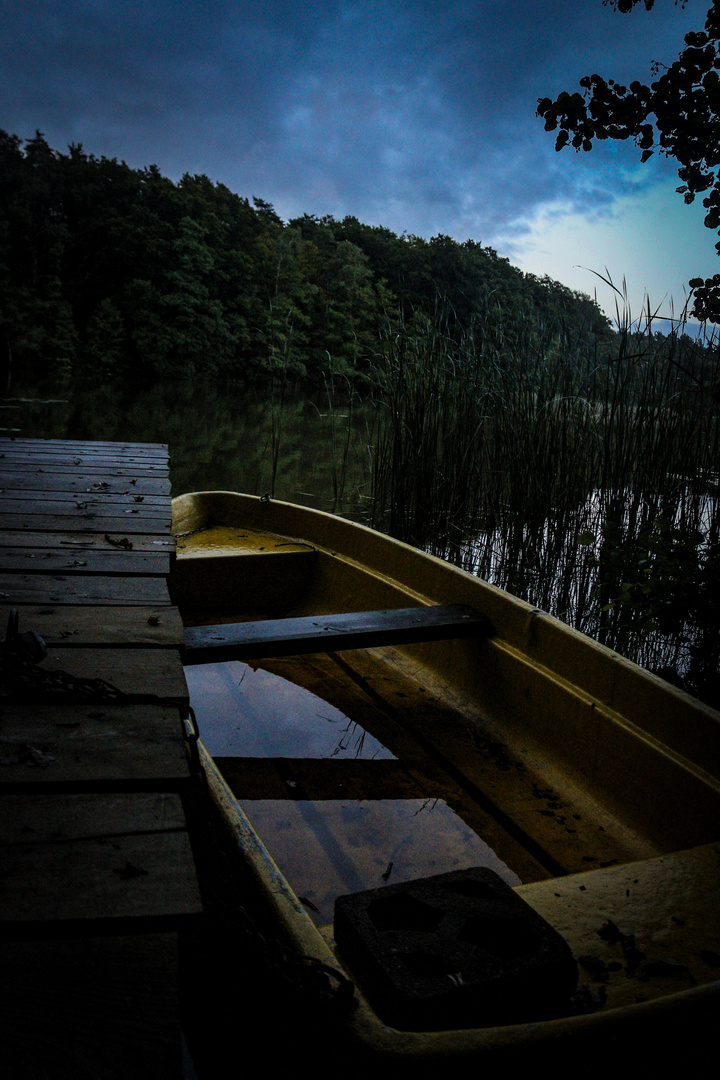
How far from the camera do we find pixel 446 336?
360cm

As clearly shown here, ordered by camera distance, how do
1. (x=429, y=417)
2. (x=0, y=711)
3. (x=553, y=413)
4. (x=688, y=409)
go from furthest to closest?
1. (x=429, y=417)
2. (x=553, y=413)
3. (x=688, y=409)
4. (x=0, y=711)

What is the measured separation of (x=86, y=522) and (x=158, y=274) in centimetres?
2041

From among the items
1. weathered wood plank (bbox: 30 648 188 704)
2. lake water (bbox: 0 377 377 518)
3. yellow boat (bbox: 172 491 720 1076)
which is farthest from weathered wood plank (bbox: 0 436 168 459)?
weathered wood plank (bbox: 30 648 188 704)

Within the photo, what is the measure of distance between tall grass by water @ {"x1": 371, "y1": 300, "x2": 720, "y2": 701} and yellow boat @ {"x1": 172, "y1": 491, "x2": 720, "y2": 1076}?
44 centimetres

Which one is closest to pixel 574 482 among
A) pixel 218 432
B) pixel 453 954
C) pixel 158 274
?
pixel 453 954

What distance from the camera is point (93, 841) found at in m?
0.63

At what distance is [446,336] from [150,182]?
23054 millimetres

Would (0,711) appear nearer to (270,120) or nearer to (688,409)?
(688,409)

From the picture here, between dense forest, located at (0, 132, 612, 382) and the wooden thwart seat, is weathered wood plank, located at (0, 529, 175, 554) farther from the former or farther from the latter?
dense forest, located at (0, 132, 612, 382)

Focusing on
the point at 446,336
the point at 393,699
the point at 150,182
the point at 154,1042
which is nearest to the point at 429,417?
the point at 446,336

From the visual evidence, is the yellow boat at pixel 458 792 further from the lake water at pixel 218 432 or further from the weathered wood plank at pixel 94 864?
the lake water at pixel 218 432

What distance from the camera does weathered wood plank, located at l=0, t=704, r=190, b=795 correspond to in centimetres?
Result: 72

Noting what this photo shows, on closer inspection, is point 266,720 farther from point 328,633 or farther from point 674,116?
point 674,116

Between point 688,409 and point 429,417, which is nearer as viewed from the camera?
point 688,409
